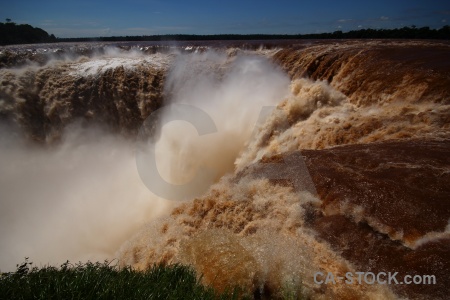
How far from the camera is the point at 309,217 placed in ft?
13.4

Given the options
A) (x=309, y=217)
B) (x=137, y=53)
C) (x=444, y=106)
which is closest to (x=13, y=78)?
(x=137, y=53)

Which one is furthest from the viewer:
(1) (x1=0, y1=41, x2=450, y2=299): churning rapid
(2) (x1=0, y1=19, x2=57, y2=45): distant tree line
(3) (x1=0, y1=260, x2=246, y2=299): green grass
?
(2) (x1=0, y1=19, x2=57, y2=45): distant tree line

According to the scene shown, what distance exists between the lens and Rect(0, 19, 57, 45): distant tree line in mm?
44094

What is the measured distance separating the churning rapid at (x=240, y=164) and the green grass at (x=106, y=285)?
252 mm

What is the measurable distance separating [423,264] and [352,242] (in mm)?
705

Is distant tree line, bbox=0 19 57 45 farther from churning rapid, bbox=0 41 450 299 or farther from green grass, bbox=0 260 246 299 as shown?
green grass, bbox=0 260 246 299

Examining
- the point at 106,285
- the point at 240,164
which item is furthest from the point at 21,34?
the point at 106,285

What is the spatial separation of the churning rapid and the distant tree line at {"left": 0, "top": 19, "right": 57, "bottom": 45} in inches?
1287

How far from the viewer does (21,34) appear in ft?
158

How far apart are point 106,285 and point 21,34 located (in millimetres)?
58602

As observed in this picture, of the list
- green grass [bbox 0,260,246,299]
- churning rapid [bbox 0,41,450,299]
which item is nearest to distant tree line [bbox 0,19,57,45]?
churning rapid [bbox 0,41,450,299]

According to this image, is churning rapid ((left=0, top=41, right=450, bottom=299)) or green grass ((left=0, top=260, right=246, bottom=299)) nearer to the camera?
green grass ((left=0, top=260, right=246, bottom=299))

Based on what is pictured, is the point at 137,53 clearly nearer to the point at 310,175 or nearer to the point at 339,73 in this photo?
the point at 339,73

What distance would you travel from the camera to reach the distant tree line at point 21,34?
44094mm
